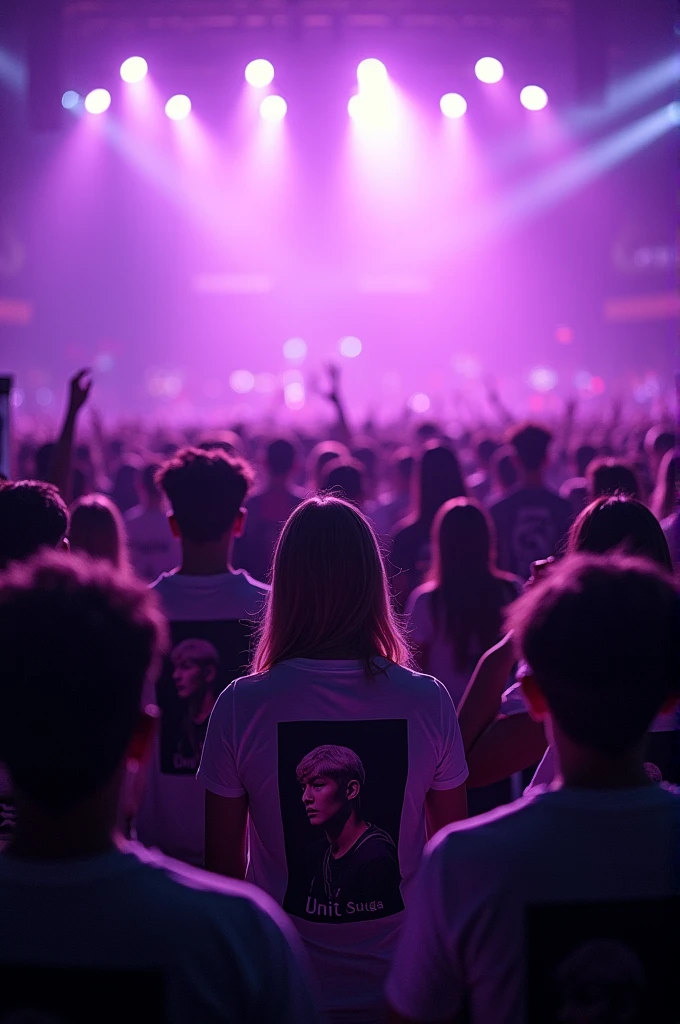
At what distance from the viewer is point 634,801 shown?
1374 millimetres

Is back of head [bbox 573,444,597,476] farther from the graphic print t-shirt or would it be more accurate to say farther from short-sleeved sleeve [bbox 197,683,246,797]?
short-sleeved sleeve [bbox 197,683,246,797]

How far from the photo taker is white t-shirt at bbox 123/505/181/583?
5355 millimetres

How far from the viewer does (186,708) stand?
2.99 meters

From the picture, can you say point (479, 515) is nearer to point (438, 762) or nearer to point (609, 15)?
point (438, 762)

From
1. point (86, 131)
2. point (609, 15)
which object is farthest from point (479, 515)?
point (86, 131)

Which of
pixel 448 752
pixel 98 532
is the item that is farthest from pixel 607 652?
pixel 98 532

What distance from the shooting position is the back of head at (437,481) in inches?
199

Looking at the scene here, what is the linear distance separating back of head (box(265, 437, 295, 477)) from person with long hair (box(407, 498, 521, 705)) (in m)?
2.27

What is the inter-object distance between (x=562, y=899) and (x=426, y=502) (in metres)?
3.81

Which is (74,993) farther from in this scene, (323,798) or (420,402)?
(420,402)

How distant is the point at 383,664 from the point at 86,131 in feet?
62.7

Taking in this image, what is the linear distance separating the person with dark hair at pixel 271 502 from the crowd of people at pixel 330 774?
1.77 metres

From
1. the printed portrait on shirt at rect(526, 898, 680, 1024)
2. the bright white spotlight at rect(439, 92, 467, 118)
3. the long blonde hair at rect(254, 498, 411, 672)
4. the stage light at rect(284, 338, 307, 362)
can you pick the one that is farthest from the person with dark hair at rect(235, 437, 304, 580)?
the stage light at rect(284, 338, 307, 362)

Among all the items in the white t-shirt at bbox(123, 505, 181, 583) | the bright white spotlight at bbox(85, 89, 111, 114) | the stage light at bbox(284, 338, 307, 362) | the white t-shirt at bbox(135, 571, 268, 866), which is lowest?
the white t-shirt at bbox(135, 571, 268, 866)
